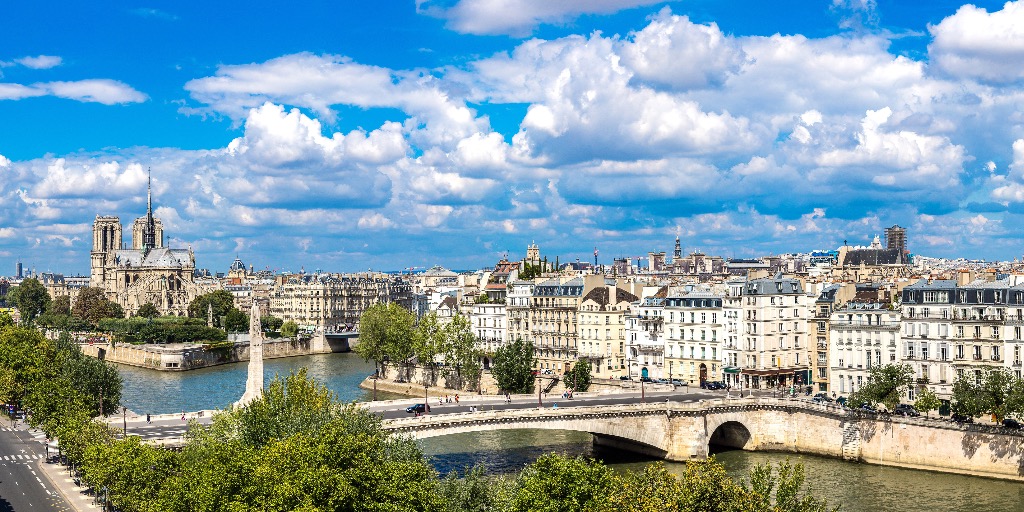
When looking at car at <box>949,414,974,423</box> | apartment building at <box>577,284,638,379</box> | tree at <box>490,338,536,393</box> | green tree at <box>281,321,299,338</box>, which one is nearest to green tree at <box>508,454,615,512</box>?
car at <box>949,414,974,423</box>

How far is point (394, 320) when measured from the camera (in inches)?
4611

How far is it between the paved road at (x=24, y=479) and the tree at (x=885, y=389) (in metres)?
49.3

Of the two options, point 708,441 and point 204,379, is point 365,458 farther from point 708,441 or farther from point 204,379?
point 204,379

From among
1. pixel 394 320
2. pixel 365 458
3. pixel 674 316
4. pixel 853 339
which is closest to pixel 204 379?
pixel 394 320

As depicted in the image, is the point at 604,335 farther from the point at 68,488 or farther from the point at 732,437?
the point at 68,488

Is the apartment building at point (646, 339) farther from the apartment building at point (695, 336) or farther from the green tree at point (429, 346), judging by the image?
the green tree at point (429, 346)

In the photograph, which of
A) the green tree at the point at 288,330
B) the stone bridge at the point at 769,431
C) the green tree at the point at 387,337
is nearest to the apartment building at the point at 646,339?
the stone bridge at the point at 769,431

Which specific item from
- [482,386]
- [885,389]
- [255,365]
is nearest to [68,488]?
[255,365]

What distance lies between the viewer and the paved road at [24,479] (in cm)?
5344

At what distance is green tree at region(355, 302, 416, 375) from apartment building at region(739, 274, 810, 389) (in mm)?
35570

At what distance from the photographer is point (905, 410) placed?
242ft

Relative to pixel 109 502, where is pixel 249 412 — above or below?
above

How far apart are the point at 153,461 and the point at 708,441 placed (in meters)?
38.3

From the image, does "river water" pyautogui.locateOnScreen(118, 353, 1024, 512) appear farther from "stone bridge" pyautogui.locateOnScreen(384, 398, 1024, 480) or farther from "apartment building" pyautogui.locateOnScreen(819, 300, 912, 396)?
"apartment building" pyautogui.locateOnScreen(819, 300, 912, 396)
